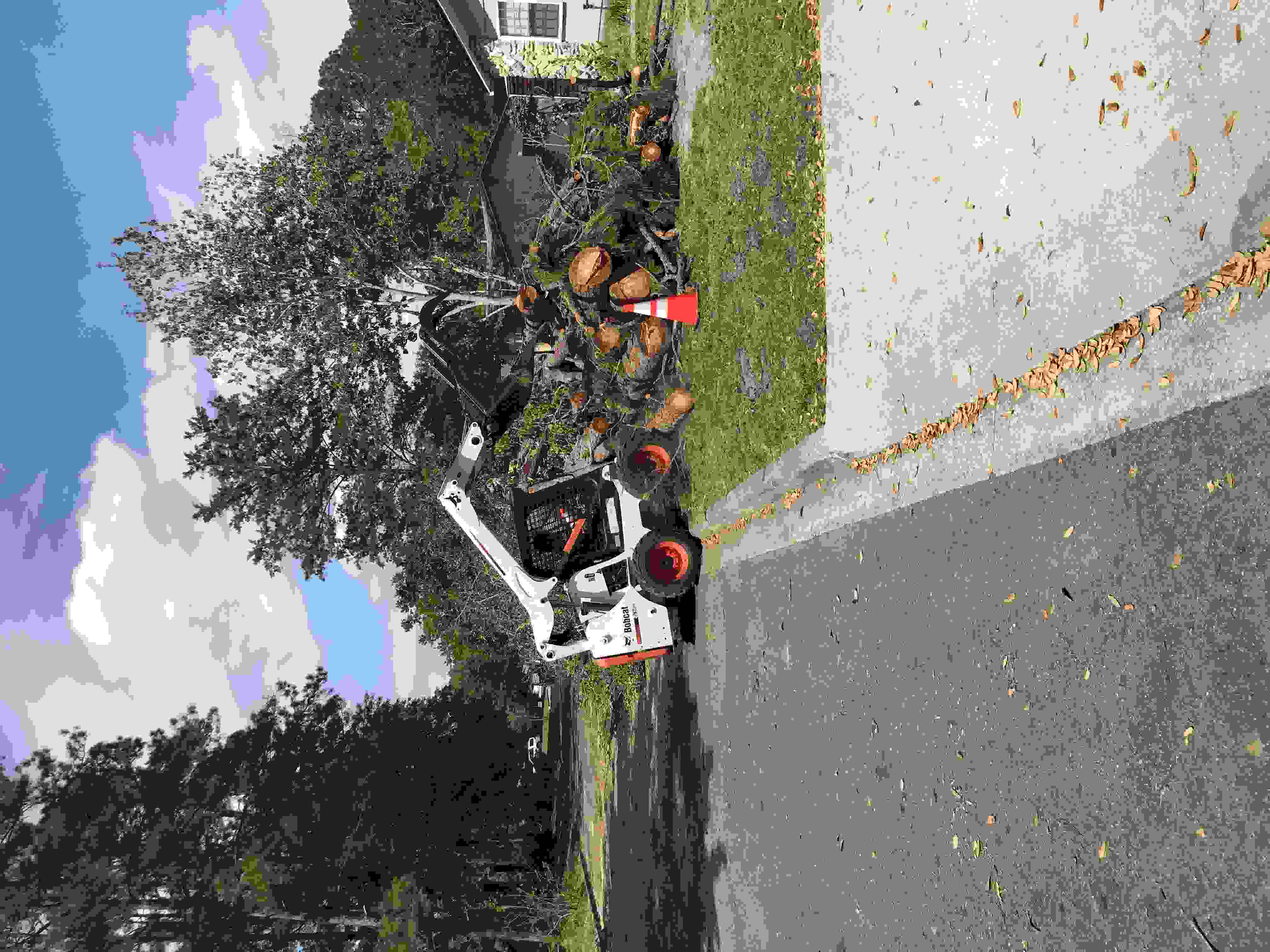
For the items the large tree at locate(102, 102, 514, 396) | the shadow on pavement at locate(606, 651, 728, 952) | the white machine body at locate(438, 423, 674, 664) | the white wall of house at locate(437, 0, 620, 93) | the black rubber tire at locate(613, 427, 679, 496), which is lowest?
the shadow on pavement at locate(606, 651, 728, 952)

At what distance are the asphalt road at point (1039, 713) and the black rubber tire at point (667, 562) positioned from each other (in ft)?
7.62

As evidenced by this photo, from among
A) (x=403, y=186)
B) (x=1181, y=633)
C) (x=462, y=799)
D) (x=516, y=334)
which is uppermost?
(x=403, y=186)

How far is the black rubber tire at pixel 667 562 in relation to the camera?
7.43 m

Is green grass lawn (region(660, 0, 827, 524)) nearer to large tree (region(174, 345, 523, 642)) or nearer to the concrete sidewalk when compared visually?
the concrete sidewalk

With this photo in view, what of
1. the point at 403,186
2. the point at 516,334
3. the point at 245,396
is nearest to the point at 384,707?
the point at 245,396

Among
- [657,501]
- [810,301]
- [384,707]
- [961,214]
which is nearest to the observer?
[961,214]

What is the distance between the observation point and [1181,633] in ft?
7.11

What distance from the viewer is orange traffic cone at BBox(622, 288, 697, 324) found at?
774cm

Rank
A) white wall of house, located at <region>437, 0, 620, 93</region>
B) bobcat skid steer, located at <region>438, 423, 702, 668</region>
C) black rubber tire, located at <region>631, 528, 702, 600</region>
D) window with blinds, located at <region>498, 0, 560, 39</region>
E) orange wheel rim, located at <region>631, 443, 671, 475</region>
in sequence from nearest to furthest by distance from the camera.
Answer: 1. black rubber tire, located at <region>631, 528, 702, 600</region>
2. bobcat skid steer, located at <region>438, 423, 702, 668</region>
3. orange wheel rim, located at <region>631, 443, 671, 475</region>
4. white wall of house, located at <region>437, 0, 620, 93</region>
5. window with blinds, located at <region>498, 0, 560, 39</region>

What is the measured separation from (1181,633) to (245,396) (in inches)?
415

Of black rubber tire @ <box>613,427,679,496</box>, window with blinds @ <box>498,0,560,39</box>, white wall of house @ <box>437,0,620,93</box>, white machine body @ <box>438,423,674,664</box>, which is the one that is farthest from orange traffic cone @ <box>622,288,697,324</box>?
window with blinds @ <box>498,0,560,39</box>

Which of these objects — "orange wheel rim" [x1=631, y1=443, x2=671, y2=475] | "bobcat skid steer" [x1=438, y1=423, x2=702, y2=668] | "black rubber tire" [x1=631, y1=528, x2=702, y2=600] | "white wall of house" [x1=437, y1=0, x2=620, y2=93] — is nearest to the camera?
"black rubber tire" [x1=631, y1=528, x2=702, y2=600]

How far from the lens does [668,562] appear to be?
24.8 ft

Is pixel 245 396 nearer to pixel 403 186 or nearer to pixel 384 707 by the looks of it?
pixel 403 186
